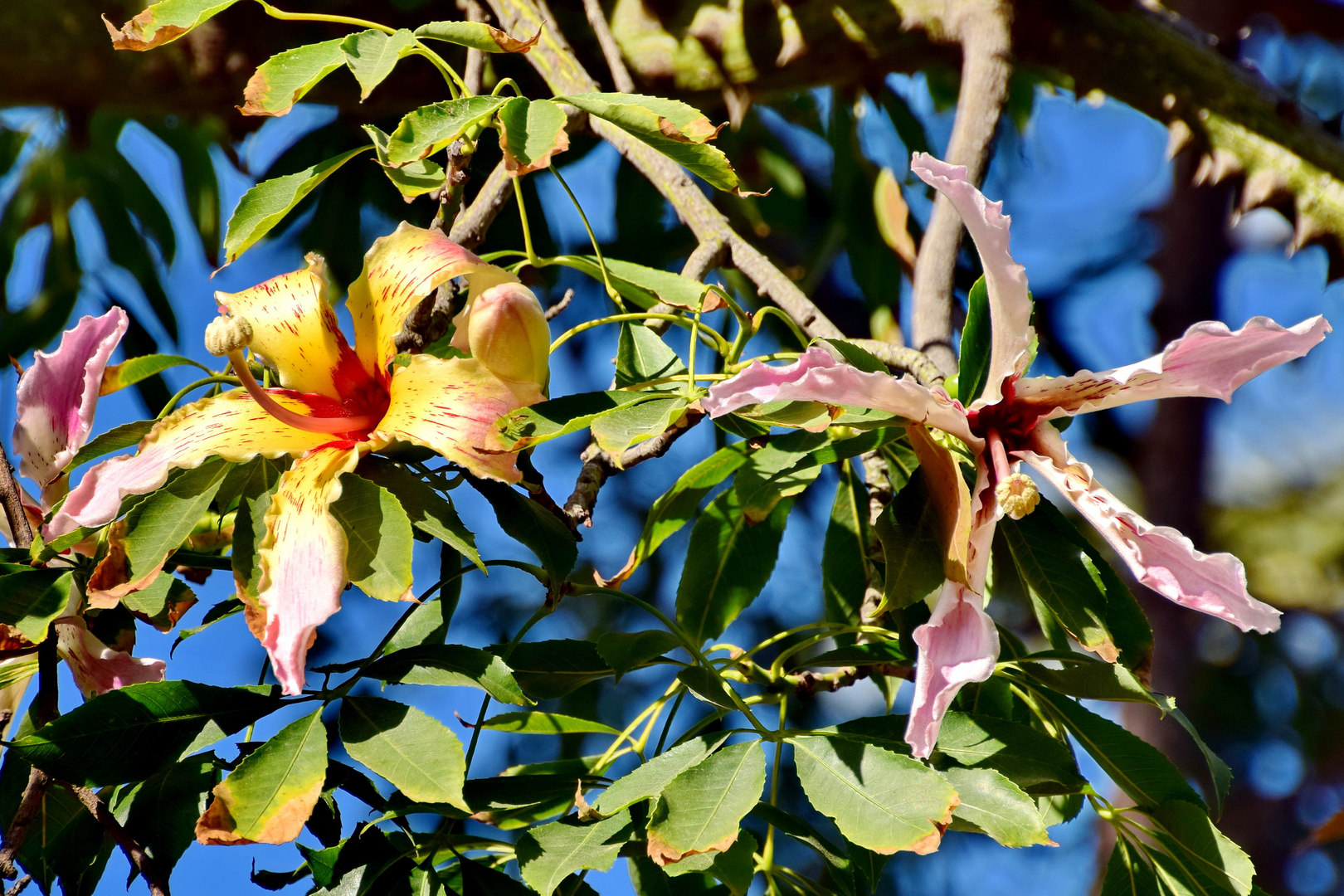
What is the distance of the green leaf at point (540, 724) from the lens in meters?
0.81

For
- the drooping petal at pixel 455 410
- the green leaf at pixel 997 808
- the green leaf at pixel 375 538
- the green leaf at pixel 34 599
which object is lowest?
the green leaf at pixel 997 808

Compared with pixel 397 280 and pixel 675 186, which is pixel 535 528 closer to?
pixel 397 280

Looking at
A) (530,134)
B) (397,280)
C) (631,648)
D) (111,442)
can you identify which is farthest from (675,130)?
(111,442)

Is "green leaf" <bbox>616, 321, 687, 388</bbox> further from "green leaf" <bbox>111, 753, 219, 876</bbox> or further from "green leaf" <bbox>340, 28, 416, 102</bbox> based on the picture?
"green leaf" <bbox>111, 753, 219, 876</bbox>

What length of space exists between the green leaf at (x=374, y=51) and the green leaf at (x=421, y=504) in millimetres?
213

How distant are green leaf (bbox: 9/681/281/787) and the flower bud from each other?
228 millimetres

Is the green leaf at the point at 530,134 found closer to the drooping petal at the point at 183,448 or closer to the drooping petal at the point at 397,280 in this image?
the drooping petal at the point at 397,280

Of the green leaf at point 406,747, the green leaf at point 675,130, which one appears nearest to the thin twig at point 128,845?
the green leaf at point 406,747

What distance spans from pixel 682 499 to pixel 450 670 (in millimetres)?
251

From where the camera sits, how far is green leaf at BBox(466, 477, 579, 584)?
640mm

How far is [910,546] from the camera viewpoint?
2.06 ft

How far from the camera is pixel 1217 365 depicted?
607 millimetres

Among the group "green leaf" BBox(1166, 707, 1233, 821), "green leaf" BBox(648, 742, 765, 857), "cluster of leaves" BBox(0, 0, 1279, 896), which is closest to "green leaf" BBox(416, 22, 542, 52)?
"cluster of leaves" BBox(0, 0, 1279, 896)

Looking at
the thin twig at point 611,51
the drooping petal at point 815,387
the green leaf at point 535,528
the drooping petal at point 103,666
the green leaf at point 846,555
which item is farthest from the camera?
the thin twig at point 611,51
